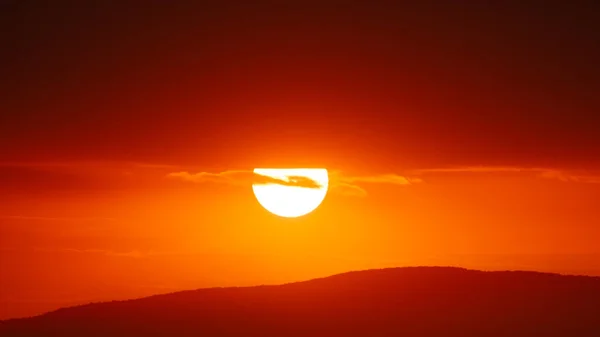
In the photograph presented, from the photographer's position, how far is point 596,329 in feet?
230

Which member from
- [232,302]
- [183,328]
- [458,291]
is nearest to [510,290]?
[458,291]

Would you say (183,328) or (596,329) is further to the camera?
(183,328)

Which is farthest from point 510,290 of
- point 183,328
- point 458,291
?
point 183,328

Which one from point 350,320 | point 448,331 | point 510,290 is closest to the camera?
point 448,331

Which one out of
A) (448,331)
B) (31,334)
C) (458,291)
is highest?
(458,291)

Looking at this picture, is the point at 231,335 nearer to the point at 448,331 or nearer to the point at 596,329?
the point at 448,331

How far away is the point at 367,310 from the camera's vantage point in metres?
83.7

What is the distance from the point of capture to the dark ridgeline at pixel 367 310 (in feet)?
248

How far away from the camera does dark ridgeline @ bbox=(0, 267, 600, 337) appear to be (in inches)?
2972

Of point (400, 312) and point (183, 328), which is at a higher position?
point (400, 312)

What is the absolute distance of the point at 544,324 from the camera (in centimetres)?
7506

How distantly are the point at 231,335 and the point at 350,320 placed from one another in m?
11.9

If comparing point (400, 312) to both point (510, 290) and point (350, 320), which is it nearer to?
point (350, 320)

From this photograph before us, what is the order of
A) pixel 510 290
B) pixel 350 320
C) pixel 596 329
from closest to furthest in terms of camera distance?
pixel 596 329
pixel 350 320
pixel 510 290
